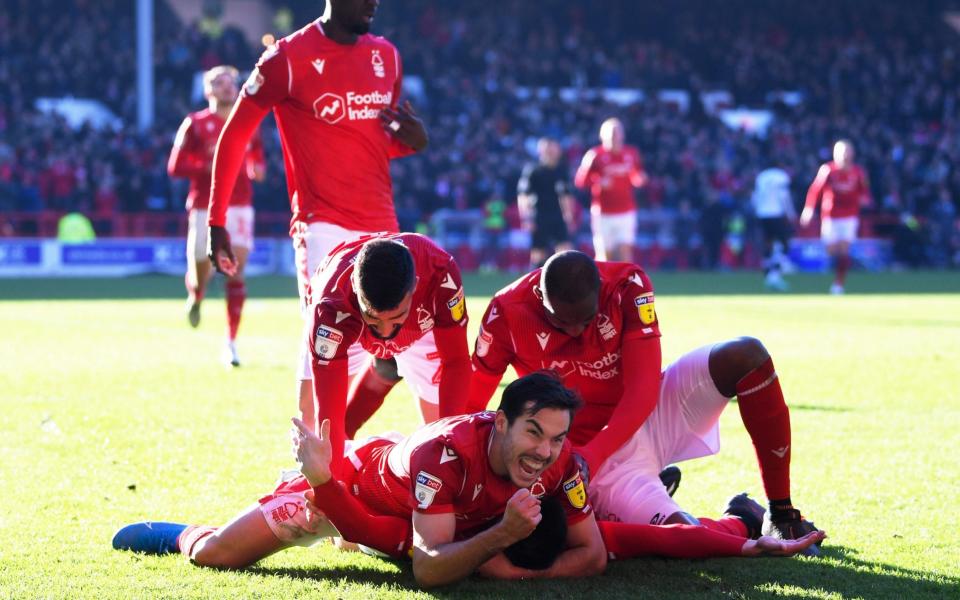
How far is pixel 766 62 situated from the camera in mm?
39062

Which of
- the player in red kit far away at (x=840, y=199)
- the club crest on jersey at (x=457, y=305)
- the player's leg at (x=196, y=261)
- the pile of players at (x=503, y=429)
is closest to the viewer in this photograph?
the pile of players at (x=503, y=429)

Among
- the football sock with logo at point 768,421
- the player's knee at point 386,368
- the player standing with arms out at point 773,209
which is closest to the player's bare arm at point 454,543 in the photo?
the football sock with logo at point 768,421

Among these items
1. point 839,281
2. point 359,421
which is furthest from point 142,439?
point 839,281

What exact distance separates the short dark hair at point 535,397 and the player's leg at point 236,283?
243 inches

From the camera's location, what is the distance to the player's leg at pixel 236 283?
426 inches

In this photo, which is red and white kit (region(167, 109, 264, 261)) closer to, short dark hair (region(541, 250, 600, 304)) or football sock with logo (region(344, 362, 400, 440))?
football sock with logo (region(344, 362, 400, 440))

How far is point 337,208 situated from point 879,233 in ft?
86.5

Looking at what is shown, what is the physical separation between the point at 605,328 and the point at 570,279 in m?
0.48

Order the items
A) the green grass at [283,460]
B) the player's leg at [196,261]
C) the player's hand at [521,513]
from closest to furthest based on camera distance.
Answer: the player's hand at [521,513] < the green grass at [283,460] < the player's leg at [196,261]

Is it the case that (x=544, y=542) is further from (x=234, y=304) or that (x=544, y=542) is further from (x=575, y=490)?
(x=234, y=304)

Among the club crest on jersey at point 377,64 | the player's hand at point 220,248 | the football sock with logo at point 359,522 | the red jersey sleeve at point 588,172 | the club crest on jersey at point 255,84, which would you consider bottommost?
the football sock with logo at point 359,522

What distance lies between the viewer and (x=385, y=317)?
4.71 meters

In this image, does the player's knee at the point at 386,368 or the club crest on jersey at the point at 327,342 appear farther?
the player's knee at the point at 386,368

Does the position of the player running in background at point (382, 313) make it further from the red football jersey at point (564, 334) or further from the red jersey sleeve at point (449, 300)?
the red football jersey at point (564, 334)
